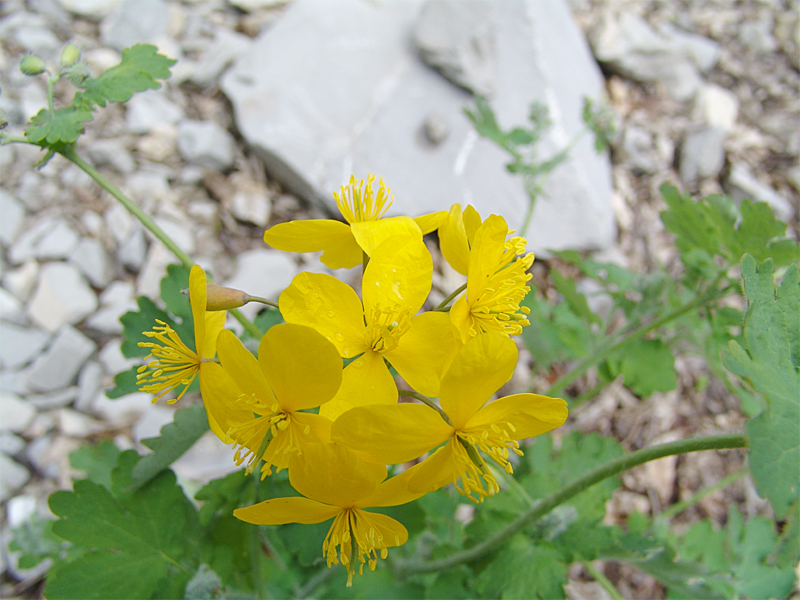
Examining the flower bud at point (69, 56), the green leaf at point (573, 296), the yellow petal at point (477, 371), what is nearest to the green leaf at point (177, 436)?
the yellow petal at point (477, 371)

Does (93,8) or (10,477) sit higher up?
(93,8)

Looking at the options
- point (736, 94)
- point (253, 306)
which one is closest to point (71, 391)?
point (253, 306)

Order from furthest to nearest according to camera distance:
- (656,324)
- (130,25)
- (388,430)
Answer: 1. (130,25)
2. (656,324)
3. (388,430)

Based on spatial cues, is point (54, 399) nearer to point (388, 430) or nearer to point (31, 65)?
point (31, 65)

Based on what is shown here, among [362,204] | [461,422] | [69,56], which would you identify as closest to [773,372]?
[461,422]

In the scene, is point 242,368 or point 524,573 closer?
point 242,368

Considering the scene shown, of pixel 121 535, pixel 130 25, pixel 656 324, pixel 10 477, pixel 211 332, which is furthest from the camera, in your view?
pixel 130 25

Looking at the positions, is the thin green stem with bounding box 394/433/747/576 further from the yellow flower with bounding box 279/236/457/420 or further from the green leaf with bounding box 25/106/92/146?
the green leaf with bounding box 25/106/92/146
